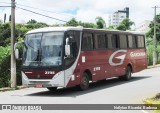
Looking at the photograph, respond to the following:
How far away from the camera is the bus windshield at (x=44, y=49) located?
1788cm

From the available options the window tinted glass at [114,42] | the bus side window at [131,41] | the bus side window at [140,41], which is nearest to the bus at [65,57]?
the window tinted glass at [114,42]

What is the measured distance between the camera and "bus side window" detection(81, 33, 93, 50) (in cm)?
1980

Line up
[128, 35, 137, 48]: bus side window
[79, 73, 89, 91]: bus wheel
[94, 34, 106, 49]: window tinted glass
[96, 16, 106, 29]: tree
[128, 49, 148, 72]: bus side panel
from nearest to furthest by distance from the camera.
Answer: [79, 73, 89, 91]: bus wheel < [94, 34, 106, 49]: window tinted glass < [128, 35, 137, 48]: bus side window < [128, 49, 148, 72]: bus side panel < [96, 16, 106, 29]: tree

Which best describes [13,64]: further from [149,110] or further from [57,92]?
[149,110]

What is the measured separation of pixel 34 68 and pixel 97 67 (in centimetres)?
420

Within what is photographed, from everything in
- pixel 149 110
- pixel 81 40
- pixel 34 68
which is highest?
pixel 81 40

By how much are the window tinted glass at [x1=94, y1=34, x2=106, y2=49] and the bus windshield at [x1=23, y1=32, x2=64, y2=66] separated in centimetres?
340

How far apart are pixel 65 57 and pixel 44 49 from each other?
1022mm

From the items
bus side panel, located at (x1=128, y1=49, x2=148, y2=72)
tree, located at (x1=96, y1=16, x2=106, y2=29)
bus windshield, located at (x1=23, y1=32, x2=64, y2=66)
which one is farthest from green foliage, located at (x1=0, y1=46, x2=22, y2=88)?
tree, located at (x1=96, y1=16, x2=106, y2=29)

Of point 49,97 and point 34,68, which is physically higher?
point 34,68

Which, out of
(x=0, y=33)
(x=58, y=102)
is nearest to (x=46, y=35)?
(x=58, y=102)

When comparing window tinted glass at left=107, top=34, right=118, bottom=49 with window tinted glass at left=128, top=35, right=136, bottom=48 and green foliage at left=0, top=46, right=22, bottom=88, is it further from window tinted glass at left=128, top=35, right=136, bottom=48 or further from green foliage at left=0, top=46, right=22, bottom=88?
green foliage at left=0, top=46, right=22, bottom=88

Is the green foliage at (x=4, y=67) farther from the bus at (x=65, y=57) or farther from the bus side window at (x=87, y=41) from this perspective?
the bus side window at (x=87, y=41)

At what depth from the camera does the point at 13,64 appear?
868 inches
